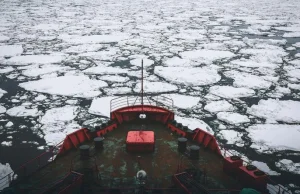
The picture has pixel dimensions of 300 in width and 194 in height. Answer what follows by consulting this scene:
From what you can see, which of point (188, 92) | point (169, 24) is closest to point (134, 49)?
point (188, 92)

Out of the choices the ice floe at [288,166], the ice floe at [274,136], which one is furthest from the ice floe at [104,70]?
the ice floe at [288,166]

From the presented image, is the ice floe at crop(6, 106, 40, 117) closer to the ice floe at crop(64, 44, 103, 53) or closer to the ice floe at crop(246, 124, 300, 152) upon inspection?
the ice floe at crop(246, 124, 300, 152)

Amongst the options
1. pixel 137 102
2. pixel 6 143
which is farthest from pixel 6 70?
pixel 137 102

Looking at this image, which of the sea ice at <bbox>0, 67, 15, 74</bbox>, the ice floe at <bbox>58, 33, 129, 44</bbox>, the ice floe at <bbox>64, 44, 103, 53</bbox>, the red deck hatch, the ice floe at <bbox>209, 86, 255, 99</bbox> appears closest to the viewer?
the red deck hatch

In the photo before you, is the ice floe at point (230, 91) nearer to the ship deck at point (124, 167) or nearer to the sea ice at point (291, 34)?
the ship deck at point (124, 167)

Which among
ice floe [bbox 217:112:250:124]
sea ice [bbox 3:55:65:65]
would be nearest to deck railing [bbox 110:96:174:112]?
ice floe [bbox 217:112:250:124]

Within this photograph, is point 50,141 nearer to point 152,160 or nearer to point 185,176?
point 152,160

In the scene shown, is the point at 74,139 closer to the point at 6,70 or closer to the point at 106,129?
the point at 106,129

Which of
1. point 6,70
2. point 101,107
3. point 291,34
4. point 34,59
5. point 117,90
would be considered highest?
point 291,34
